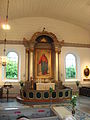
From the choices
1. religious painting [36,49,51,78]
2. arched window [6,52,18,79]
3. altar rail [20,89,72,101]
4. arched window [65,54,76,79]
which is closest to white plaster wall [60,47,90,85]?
arched window [65,54,76,79]

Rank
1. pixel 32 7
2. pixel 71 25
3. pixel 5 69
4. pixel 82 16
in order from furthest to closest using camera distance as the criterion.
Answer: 1. pixel 71 25
2. pixel 5 69
3. pixel 82 16
4. pixel 32 7

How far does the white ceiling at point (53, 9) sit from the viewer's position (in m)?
9.65

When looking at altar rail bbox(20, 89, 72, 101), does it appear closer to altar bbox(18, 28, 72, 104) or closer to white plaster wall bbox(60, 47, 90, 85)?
altar bbox(18, 28, 72, 104)

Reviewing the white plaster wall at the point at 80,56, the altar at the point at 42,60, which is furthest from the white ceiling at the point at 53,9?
the white plaster wall at the point at 80,56

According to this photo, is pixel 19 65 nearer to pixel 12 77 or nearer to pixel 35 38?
pixel 12 77

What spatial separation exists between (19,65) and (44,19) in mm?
4296

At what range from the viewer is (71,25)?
1358 centimetres

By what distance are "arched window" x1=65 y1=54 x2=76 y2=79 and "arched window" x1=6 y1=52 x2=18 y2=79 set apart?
4277 millimetres

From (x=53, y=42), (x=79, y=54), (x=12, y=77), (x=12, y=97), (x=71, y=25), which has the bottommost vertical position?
(x=12, y=97)

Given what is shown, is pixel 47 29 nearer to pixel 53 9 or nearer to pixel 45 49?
pixel 45 49

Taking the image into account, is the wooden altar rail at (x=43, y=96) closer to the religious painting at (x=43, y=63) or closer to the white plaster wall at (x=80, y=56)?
the religious painting at (x=43, y=63)

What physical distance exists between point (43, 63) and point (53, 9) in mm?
4199

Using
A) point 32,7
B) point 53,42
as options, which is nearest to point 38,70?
point 53,42

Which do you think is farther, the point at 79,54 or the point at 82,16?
the point at 79,54
